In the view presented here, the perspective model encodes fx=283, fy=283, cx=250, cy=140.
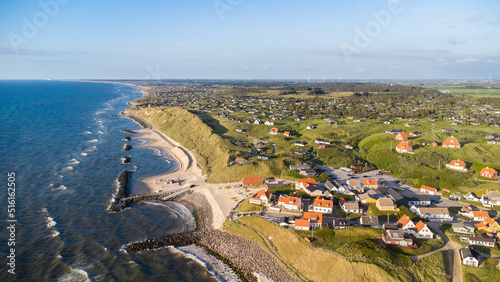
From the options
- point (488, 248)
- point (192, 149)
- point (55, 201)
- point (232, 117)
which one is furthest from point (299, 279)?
point (232, 117)

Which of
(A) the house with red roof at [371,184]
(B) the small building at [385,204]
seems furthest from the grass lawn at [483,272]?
(A) the house with red roof at [371,184]

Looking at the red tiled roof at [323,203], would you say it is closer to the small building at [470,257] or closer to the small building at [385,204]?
the small building at [385,204]

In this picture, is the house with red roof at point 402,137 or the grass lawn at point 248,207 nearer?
the grass lawn at point 248,207

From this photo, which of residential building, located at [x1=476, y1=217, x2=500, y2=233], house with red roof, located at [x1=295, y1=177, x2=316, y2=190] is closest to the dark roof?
residential building, located at [x1=476, y1=217, x2=500, y2=233]

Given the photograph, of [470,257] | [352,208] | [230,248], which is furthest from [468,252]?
[230,248]

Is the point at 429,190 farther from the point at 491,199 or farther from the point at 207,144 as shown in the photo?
the point at 207,144

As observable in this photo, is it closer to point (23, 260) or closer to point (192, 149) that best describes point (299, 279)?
point (23, 260)
